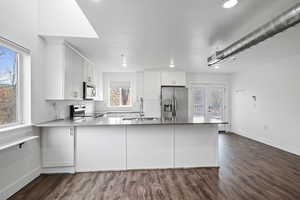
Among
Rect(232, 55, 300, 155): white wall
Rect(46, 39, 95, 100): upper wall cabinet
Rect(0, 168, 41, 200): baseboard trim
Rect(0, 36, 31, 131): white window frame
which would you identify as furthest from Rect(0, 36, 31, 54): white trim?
Rect(232, 55, 300, 155): white wall

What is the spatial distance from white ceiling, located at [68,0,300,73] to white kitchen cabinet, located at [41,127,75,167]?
1.69m

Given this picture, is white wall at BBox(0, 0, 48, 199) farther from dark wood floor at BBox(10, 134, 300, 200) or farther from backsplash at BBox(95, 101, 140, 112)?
backsplash at BBox(95, 101, 140, 112)

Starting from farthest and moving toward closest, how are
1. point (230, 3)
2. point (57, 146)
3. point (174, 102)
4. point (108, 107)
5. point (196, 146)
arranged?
point (108, 107), point (174, 102), point (196, 146), point (57, 146), point (230, 3)

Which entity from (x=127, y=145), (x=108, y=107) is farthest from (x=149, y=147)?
(x=108, y=107)

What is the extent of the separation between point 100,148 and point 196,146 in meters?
1.84

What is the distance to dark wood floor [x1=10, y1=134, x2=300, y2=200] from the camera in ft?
7.34

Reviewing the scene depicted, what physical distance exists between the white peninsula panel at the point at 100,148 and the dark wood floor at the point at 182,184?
0.52ft

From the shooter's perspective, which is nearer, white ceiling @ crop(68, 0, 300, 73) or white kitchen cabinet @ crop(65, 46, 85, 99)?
white ceiling @ crop(68, 0, 300, 73)

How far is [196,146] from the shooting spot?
317cm

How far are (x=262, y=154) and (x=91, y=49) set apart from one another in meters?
4.69

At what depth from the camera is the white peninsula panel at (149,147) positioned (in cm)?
306

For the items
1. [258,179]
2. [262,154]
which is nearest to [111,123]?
[258,179]

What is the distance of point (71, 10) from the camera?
2859mm

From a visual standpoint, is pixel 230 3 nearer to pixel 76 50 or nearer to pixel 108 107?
pixel 76 50
